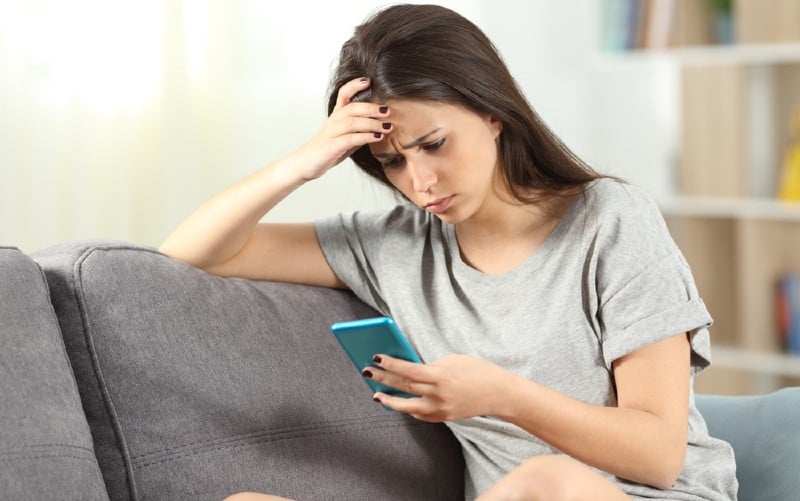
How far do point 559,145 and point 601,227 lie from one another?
7.0 inches

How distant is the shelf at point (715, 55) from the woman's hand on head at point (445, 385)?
246cm

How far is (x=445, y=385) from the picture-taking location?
4.34 feet

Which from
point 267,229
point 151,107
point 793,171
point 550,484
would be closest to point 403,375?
point 550,484

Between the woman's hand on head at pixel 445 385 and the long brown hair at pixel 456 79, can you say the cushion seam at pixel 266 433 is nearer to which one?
the woman's hand on head at pixel 445 385

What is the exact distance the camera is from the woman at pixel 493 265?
1442mm

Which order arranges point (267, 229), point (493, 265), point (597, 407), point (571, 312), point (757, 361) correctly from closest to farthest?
point (597, 407) → point (571, 312) → point (493, 265) → point (267, 229) → point (757, 361)

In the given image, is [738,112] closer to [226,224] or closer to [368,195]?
[368,195]

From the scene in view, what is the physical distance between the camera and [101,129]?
2600 mm

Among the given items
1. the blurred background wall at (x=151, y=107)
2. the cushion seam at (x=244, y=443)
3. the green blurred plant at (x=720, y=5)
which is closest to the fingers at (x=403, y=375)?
the cushion seam at (x=244, y=443)

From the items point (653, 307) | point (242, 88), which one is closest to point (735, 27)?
point (242, 88)

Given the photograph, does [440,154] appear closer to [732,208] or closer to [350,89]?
[350,89]

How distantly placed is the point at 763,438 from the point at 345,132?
0.82 metres

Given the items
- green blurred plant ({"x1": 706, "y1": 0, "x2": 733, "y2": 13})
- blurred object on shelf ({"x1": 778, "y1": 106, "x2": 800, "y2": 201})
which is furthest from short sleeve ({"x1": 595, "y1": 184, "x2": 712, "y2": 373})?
green blurred plant ({"x1": 706, "y1": 0, "x2": 733, "y2": 13})

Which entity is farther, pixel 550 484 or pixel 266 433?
pixel 266 433
